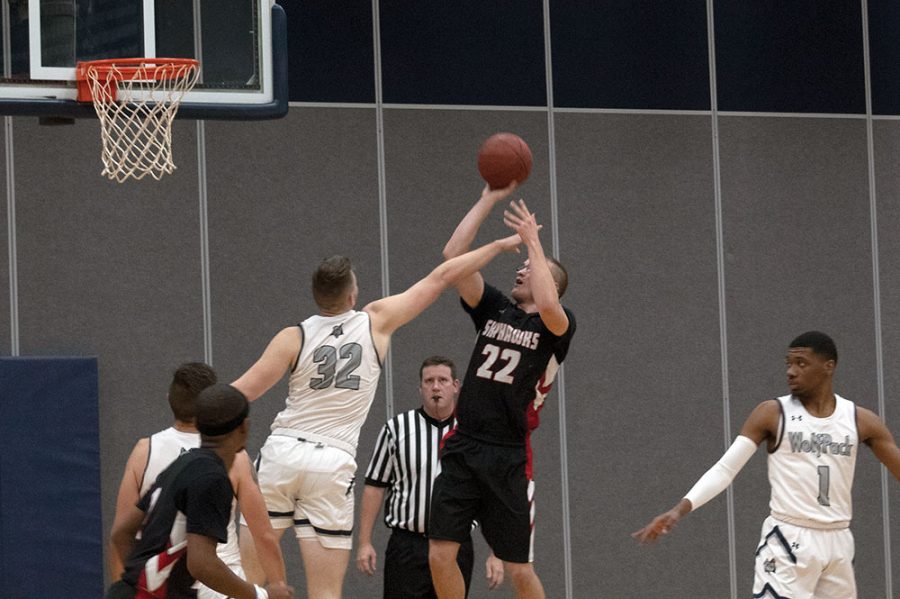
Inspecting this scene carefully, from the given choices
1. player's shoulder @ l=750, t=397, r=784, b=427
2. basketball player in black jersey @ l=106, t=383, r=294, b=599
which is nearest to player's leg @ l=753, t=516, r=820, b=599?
player's shoulder @ l=750, t=397, r=784, b=427

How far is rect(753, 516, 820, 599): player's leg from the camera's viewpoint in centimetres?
709

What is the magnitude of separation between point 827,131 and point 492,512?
6640mm

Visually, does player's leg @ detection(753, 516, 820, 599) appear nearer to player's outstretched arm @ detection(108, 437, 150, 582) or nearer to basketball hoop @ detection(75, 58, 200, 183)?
player's outstretched arm @ detection(108, 437, 150, 582)

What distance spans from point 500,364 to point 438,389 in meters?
1.39

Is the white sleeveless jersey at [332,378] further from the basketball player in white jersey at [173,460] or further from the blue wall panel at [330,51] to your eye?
the blue wall panel at [330,51]

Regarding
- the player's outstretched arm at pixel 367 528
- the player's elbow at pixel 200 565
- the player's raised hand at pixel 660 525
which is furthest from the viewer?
the player's outstretched arm at pixel 367 528

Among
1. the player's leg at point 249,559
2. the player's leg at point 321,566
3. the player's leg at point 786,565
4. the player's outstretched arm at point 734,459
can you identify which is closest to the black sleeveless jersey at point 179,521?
the player's leg at point 249,559

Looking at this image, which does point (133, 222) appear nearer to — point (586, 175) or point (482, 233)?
point (482, 233)

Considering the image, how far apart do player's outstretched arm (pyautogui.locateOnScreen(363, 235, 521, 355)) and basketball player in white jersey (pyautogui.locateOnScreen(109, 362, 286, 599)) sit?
1.46 metres

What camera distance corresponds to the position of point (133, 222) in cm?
1066

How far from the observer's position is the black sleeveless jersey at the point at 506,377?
285 inches

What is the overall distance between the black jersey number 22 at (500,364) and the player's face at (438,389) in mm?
1298

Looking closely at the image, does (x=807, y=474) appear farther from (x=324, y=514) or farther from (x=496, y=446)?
(x=324, y=514)

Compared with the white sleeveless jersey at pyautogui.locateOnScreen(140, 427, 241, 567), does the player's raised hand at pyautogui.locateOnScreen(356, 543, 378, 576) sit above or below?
below
